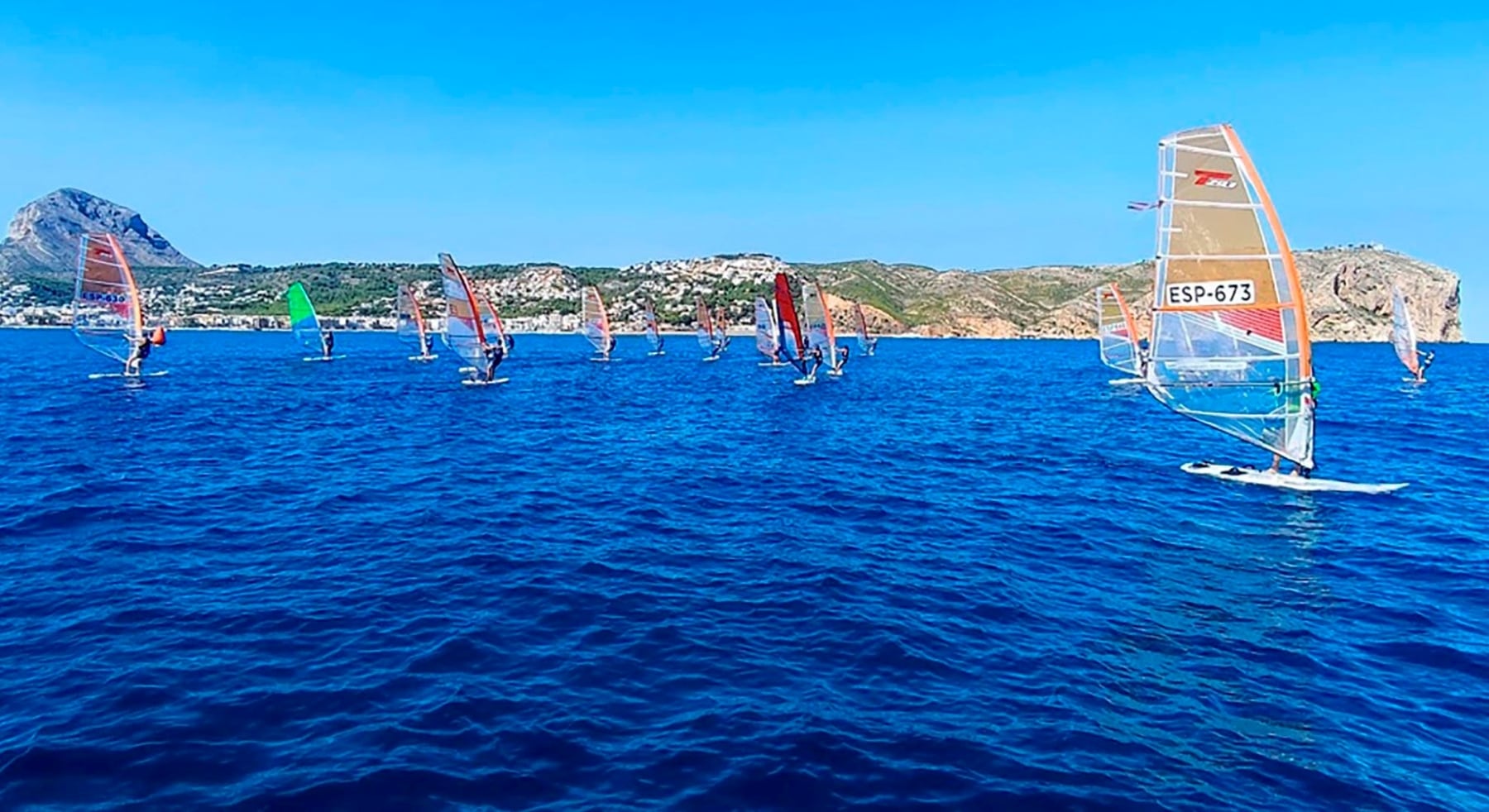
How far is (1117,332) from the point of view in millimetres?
76625

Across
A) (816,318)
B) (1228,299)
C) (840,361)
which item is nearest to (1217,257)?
(1228,299)

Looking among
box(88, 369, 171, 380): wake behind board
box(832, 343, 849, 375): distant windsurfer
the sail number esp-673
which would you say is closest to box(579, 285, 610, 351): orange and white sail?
box(832, 343, 849, 375): distant windsurfer

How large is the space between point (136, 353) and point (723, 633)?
204ft

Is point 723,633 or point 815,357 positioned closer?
point 723,633

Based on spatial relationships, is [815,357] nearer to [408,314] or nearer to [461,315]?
[461,315]

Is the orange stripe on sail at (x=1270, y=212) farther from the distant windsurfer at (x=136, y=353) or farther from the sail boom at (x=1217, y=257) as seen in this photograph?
the distant windsurfer at (x=136, y=353)

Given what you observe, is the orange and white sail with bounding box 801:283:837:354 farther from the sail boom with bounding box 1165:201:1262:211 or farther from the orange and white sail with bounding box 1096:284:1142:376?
the sail boom with bounding box 1165:201:1262:211

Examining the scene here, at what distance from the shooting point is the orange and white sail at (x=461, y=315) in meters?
57.0

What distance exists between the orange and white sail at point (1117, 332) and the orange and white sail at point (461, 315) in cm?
5177

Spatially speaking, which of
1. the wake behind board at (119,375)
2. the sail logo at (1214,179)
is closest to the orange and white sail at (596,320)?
the wake behind board at (119,375)

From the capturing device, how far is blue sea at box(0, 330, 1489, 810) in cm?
890

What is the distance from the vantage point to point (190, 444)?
102 feet

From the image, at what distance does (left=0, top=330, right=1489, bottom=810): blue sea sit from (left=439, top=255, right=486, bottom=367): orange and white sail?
28.1m

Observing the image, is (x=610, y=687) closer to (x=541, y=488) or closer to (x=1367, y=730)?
(x=1367, y=730)
